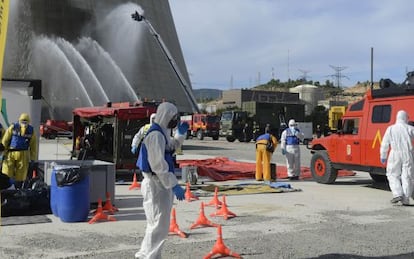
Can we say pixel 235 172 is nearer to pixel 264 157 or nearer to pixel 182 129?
pixel 264 157

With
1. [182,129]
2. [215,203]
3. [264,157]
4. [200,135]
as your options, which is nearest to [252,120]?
[200,135]

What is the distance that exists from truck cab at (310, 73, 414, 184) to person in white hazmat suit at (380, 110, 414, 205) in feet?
5.05

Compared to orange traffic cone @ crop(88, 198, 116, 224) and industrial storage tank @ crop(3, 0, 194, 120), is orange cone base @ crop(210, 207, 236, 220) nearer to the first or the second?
orange traffic cone @ crop(88, 198, 116, 224)

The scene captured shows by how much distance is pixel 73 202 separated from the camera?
866 centimetres

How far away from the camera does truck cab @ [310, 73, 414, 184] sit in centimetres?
1252

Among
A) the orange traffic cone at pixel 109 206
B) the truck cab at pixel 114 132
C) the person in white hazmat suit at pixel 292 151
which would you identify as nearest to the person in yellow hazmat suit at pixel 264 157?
the person in white hazmat suit at pixel 292 151

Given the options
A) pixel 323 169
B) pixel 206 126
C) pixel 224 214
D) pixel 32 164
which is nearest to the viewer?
pixel 224 214

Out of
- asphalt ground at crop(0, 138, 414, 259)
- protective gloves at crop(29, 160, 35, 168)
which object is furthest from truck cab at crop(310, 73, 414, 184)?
protective gloves at crop(29, 160, 35, 168)

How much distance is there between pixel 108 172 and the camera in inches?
395

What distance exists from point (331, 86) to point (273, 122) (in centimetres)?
11515

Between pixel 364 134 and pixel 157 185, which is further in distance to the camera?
pixel 364 134

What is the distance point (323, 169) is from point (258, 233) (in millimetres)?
7150

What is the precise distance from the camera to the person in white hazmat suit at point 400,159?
10.6 m

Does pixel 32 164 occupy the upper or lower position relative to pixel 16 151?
lower
